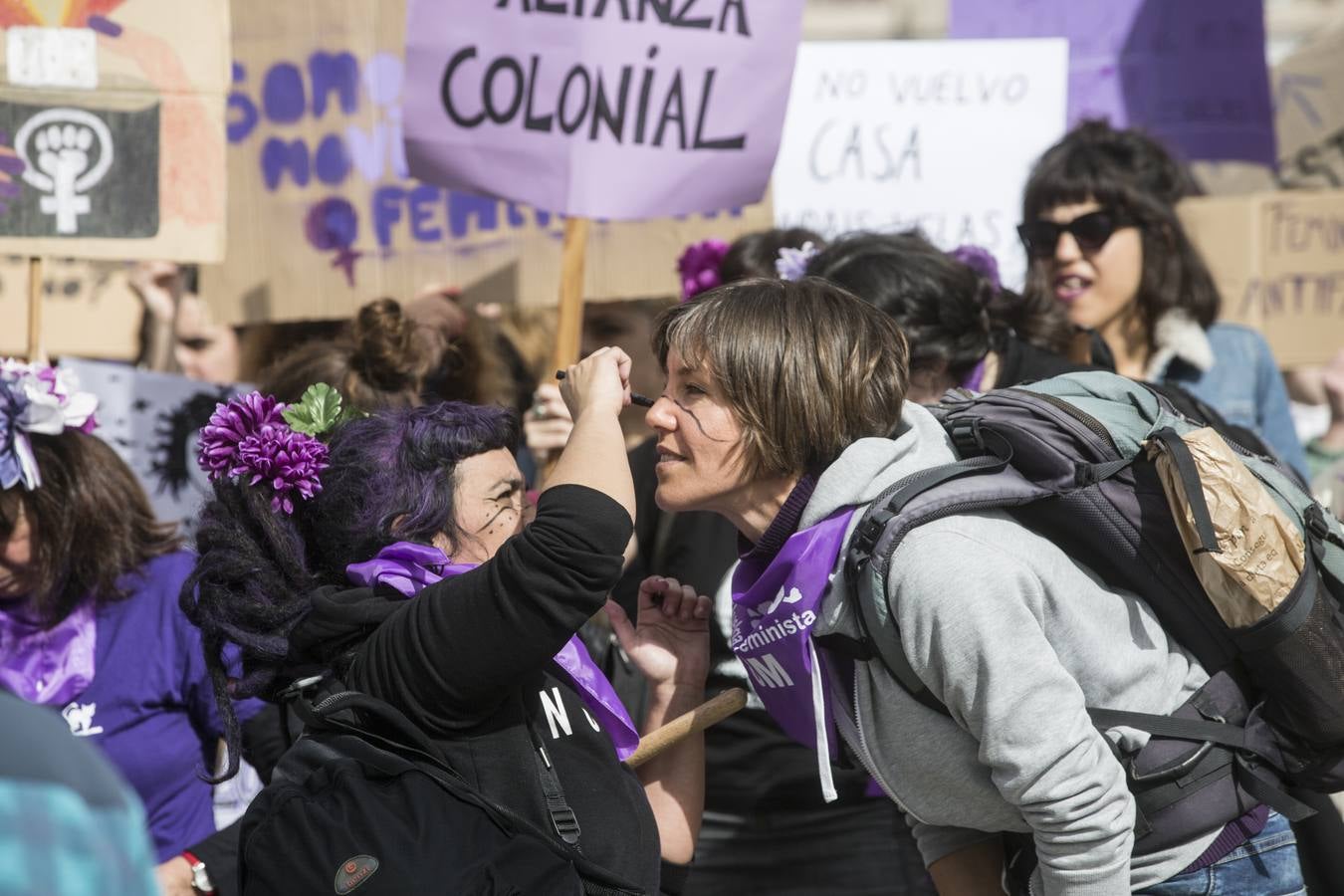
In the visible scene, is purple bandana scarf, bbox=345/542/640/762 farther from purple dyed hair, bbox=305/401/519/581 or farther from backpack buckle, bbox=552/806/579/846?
backpack buckle, bbox=552/806/579/846

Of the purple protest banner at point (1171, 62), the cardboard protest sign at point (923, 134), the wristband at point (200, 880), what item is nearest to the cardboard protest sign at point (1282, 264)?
the purple protest banner at point (1171, 62)

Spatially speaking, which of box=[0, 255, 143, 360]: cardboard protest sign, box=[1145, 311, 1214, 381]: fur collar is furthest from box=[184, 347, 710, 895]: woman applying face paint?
box=[0, 255, 143, 360]: cardboard protest sign

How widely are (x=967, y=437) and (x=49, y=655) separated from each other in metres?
1.74

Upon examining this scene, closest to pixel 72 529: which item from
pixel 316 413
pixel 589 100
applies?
pixel 316 413

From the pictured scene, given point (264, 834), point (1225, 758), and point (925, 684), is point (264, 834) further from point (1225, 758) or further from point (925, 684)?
point (1225, 758)

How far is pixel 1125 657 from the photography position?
198 cm

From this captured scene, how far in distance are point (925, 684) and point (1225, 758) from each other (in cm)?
44

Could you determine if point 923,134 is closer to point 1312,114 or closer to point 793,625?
point 1312,114

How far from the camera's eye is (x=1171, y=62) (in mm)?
4828

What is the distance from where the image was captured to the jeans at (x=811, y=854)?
112 inches

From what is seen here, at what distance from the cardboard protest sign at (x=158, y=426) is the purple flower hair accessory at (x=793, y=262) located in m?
1.47

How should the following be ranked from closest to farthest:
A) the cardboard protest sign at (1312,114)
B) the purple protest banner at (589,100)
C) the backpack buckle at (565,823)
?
the backpack buckle at (565,823)
the purple protest banner at (589,100)
the cardboard protest sign at (1312,114)

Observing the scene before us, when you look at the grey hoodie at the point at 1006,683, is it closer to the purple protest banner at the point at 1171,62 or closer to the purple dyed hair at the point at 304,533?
the purple dyed hair at the point at 304,533

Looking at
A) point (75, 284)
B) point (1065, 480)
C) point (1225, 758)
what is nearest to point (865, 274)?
point (1065, 480)
